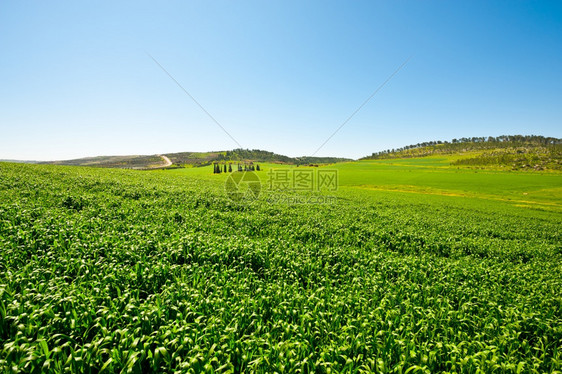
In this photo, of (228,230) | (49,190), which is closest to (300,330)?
(228,230)

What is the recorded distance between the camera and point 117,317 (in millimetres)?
4352

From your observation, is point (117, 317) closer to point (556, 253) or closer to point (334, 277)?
point (334, 277)

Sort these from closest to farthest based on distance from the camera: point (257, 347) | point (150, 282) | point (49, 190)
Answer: point (257, 347)
point (150, 282)
point (49, 190)

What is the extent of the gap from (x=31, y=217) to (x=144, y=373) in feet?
36.2

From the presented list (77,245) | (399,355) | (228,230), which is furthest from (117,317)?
(228,230)

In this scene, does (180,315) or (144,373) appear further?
(180,315)

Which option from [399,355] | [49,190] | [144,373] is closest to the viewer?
[144,373]

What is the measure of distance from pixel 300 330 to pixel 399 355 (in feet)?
6.84

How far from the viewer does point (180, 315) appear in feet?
15.0

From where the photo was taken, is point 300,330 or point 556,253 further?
point 556,253

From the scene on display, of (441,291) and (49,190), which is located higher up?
Result: (49,190)

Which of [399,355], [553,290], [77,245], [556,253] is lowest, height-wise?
[556,253]

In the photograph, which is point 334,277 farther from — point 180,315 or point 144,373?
point 144,373

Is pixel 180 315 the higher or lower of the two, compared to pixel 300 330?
higher
